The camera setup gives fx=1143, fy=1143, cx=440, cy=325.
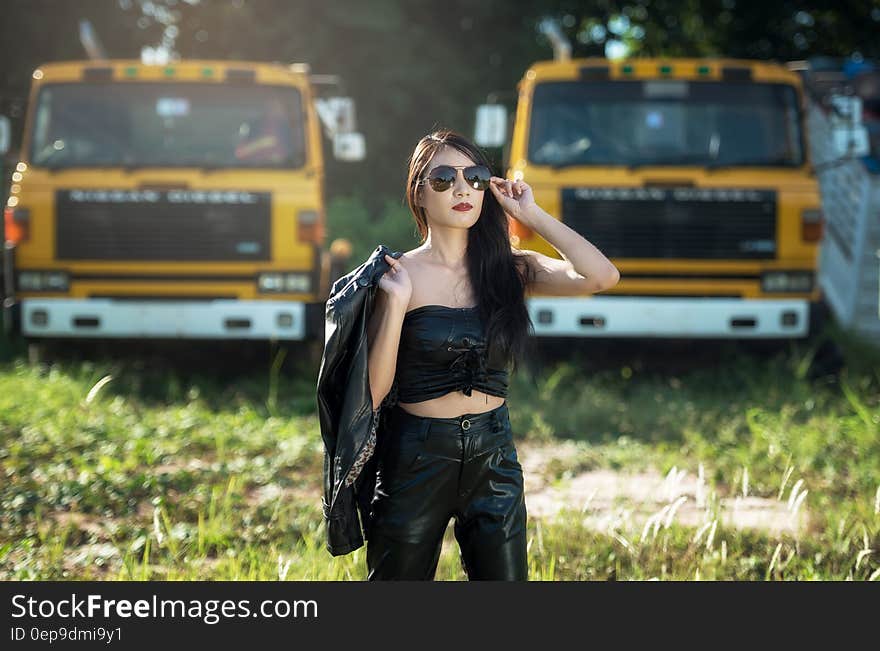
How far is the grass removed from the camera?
14.6ft

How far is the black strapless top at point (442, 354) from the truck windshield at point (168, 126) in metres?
6.05

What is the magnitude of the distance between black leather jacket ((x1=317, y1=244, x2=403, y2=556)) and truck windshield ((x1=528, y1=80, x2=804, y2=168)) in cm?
596

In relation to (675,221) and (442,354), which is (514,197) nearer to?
(442,354)

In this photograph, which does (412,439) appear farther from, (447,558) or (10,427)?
(10,427)

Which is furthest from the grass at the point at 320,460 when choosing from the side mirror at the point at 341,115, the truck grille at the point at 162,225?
the side mirror at the point at 341,115

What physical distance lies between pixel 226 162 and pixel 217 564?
500 cm

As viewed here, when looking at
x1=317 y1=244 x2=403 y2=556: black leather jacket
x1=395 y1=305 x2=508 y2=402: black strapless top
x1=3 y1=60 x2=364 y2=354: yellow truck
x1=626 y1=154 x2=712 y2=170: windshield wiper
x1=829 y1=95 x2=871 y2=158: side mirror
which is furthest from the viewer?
x1=626 y1=154 x2=712 y2=170: windshield wiper

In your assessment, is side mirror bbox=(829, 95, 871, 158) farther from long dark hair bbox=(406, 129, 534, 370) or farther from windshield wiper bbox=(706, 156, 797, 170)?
long dark hair bbox=(406, 129, 534, 370)

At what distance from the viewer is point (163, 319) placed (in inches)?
341

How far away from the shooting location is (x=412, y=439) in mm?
2938

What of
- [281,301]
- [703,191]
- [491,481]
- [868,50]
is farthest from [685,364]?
[868,50]

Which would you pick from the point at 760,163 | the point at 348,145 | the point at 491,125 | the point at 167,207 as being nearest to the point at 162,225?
the point at 167,207

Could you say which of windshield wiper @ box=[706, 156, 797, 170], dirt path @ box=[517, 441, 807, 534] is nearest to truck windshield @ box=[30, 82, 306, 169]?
windshield wiper @ box=[706, 156, 797, 170]

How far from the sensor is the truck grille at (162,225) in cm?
866
